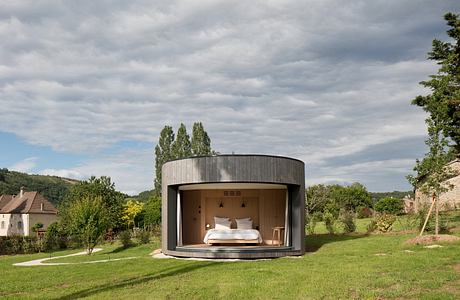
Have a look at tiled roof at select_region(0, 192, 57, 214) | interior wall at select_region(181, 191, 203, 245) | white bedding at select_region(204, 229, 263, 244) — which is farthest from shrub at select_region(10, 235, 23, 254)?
tiled roof at select_region(0, 192, 57, 214)

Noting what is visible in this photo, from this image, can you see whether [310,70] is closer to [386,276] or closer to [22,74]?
[386,276]

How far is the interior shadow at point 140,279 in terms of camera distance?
8.05 metres

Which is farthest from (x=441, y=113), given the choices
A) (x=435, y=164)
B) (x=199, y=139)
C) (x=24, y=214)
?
(x=24, y=214)

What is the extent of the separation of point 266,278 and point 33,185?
65036 mm

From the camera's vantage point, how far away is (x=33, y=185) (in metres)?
66.6

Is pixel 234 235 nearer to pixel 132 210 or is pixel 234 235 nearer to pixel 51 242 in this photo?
pixel 51 242

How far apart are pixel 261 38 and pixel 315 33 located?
162 cm

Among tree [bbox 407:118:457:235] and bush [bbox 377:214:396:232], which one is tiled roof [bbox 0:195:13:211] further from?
tree [bbox 407:118:457:235]

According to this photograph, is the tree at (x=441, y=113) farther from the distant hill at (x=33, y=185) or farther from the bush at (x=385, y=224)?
the distant hill at (x=33, y=185)

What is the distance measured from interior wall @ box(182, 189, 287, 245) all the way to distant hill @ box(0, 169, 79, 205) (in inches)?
2006

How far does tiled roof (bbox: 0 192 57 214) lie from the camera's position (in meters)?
43.9

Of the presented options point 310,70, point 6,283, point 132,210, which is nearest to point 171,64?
point 310,70

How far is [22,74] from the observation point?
15102 mm

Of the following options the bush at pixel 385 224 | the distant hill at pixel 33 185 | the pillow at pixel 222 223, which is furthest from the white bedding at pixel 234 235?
the distant hill at pixel 33 185
